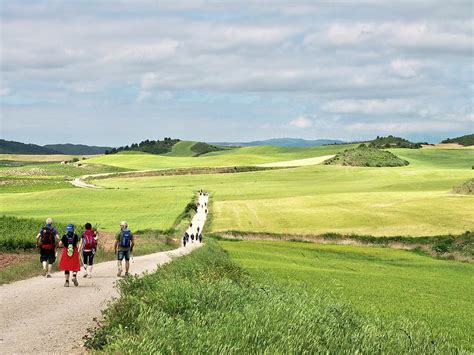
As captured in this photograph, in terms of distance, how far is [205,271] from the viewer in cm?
2159

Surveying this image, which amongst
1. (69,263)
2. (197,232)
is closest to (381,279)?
(69,263)

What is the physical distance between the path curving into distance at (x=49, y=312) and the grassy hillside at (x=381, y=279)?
739 centimetres

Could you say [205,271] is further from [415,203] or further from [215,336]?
[415,203]

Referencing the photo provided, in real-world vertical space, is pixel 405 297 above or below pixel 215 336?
below

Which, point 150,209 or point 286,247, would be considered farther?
point 150,209

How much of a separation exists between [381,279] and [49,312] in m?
22.8

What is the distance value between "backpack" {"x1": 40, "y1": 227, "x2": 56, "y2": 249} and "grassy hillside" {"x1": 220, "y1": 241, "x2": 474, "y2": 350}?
372 inches

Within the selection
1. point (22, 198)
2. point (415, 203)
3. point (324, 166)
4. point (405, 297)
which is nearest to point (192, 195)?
point (22, 198)

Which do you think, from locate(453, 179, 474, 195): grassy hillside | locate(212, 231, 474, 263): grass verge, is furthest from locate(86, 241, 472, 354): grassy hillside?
locate(453, 179, 474, 195): grassy hillside

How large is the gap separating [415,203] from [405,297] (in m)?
62.7

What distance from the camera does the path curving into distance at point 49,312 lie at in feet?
48.7

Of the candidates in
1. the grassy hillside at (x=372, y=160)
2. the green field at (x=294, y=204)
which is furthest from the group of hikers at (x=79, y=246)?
the grassy hillside at (x=372, y=160)

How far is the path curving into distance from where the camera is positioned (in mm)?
14844

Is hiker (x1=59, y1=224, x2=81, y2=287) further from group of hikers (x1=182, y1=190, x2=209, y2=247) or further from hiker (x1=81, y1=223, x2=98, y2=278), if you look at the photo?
group of hikers (x1=182, y1=190, x2=209, y2=247)
